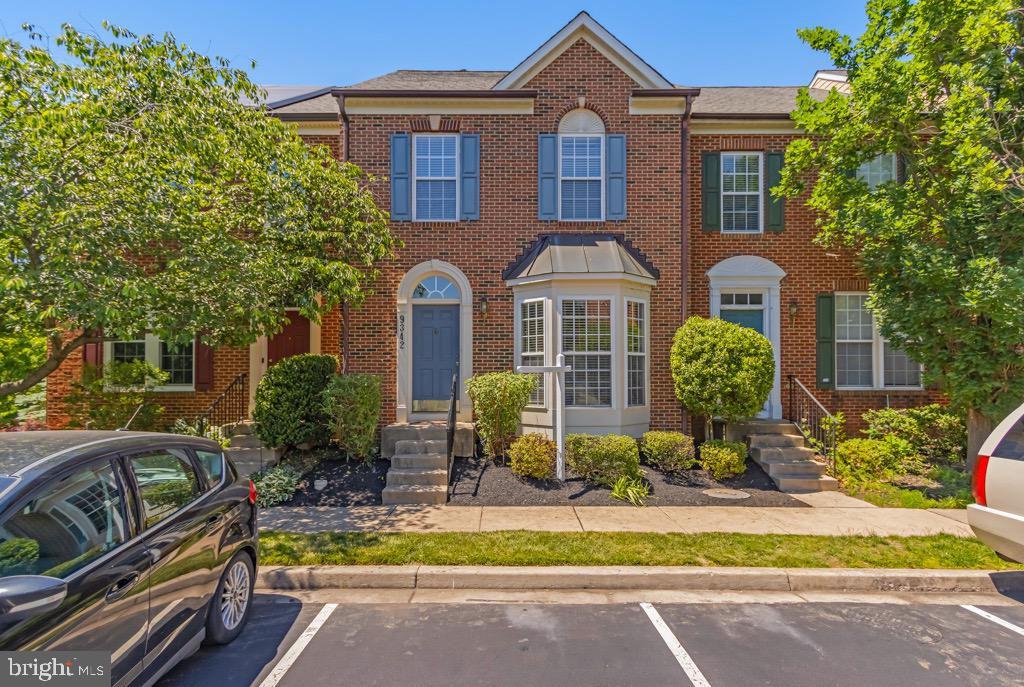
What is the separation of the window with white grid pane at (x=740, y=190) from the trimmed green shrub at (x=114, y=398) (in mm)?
11563

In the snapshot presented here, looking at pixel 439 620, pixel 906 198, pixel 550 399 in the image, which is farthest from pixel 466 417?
pixel 906 198

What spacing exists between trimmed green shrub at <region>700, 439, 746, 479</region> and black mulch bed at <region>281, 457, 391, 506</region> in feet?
17.5

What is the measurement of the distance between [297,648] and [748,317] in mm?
9949

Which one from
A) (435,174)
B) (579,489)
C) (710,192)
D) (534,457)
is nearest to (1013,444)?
(579,489)

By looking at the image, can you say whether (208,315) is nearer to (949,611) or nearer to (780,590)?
(780,590)

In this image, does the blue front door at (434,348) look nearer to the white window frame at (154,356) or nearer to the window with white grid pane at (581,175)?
the window with white grid pane at (581,175)

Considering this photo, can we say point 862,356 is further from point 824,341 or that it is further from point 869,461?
point 869,461

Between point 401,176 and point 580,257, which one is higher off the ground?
point 401,176

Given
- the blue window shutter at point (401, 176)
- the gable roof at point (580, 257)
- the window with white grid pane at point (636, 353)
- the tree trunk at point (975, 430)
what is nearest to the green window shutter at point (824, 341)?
the tree trunk at point (975, 430)

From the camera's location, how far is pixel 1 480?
2654 millimetres

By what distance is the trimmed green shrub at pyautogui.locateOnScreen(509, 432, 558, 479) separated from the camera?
827cm

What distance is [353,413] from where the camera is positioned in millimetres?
8742

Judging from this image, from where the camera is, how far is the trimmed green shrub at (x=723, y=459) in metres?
8.73

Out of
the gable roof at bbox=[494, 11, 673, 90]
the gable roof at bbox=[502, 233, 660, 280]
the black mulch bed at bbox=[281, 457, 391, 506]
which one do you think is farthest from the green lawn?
the gable roof at bbox=[494, 11, 673, 90]
